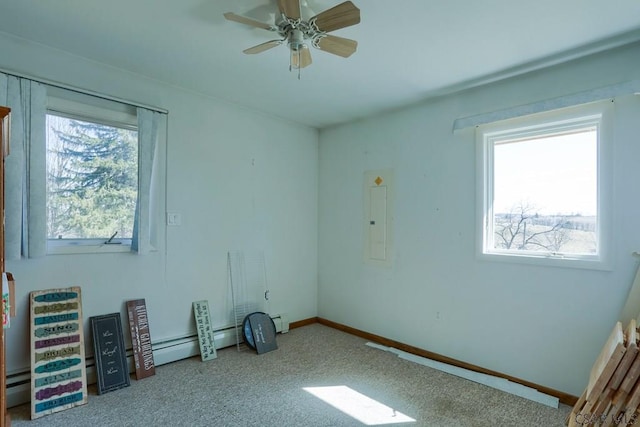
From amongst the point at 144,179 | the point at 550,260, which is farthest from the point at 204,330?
the point at 550,260

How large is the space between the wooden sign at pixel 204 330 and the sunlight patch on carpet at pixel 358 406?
1.04m

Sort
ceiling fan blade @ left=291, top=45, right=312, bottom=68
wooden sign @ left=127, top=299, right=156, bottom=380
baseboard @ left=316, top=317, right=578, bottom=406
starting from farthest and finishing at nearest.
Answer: wooden sign @ left=127, top=299, right=156, bottom=380 < baseboard @ left=316, top=317, right=578, bottom=406 < ceiling fan blade @ left=291, top=45, right=312, bottom=68

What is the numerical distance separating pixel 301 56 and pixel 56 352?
2636 mm

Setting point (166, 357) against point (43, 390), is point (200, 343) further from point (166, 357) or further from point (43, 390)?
point (43, 390)

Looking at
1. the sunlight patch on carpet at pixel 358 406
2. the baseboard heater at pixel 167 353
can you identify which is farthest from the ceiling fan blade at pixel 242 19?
the baseboard heater at pixel 167 353

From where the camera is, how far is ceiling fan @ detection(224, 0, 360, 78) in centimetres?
170

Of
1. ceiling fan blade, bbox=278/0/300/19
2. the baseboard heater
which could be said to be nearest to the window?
the baseboard heater

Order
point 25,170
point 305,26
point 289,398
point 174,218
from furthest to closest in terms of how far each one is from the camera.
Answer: point 174,218 → point 289,398 → point 25,170 → point 305,26

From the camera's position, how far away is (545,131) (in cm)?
259

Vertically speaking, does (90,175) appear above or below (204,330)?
above

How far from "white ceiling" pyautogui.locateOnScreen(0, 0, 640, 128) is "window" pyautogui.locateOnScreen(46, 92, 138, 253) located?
1.51ft

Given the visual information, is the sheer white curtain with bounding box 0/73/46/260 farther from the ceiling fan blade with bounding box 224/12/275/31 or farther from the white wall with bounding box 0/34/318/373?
the ceiling fan blade with bounding box 224/12/275/31

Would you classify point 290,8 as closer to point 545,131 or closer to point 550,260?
point 545,131

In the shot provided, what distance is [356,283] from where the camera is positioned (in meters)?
3.87
